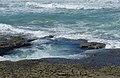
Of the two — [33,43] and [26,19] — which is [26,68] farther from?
[26,19]

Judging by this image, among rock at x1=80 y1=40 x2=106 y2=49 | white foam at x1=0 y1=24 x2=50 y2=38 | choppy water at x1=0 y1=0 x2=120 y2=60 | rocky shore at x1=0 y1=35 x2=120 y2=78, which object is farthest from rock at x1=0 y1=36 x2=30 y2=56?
rock at x1=80 y1=40 x2=106 y2=49

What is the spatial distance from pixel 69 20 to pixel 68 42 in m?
11.2

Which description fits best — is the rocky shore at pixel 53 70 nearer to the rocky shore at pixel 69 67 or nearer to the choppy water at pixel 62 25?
the rocky shore at pixel 69 67

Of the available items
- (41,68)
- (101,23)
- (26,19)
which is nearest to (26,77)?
(41,68)

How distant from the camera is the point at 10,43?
21.4 m

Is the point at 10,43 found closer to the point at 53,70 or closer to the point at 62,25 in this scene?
the point at 53,70

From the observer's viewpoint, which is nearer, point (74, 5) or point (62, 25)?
point (62, 25)

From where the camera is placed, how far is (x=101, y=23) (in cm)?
3234

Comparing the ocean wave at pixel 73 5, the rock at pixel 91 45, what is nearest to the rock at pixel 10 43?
the rock at pixel 91 45

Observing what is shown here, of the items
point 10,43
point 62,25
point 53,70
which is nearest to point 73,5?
point 62,25

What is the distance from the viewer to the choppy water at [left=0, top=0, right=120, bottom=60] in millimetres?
20864

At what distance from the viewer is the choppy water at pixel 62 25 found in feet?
68.5

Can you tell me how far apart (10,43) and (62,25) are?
10483 mm

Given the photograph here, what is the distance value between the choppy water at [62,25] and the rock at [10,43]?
465 mm
